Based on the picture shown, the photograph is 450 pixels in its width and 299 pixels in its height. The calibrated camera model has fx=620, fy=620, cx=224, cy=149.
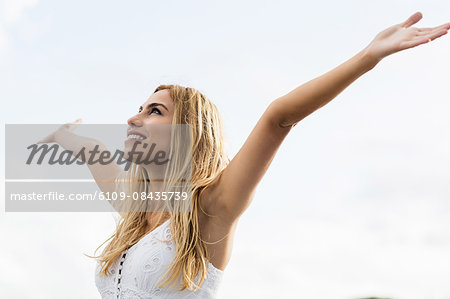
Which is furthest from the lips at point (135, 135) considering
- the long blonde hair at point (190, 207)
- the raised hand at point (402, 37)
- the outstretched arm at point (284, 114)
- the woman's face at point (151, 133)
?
the raised hand at point (402, 37)

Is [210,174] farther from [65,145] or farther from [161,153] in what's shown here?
[65,145]

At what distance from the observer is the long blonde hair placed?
13.7ft

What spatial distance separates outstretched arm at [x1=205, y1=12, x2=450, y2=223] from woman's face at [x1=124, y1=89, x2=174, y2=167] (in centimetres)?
66

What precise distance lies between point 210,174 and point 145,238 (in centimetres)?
66

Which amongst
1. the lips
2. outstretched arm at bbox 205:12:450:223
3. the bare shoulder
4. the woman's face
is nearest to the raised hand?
outstretched arm at bbox 205:12:450:223

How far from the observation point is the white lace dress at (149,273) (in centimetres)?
418

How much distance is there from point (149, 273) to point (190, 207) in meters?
0.52

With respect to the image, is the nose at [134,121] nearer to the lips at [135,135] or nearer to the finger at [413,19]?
the lips at [135,135]

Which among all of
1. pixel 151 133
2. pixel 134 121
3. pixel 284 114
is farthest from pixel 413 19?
pixel 134 121

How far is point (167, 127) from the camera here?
4621 mm

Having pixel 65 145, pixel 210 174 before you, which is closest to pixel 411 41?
pixel 210 174

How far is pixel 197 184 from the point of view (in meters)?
4.24

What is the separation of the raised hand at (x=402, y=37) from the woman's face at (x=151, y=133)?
6.44 ft

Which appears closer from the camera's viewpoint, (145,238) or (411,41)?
(411,41)
